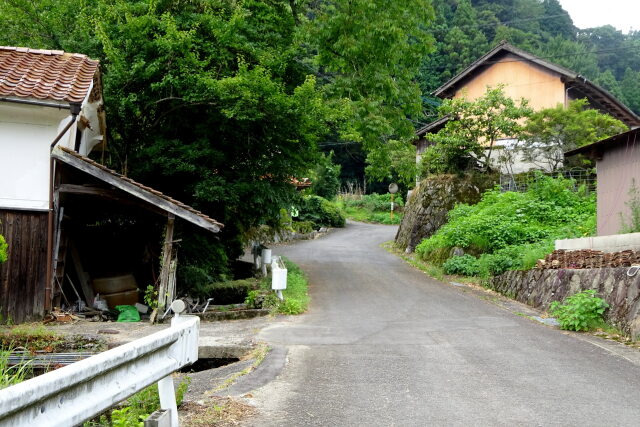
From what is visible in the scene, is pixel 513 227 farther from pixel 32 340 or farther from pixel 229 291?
pixel 32 340

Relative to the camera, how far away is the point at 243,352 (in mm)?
9320

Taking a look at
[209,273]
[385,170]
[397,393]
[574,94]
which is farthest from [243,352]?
[574,94]

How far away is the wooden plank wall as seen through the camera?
39.9ft

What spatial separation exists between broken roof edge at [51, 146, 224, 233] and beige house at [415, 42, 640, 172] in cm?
2161

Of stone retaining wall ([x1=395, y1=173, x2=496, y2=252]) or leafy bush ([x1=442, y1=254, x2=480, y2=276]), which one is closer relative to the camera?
leafy bush ([x1=442, y1=254, x2=480, y2=276])

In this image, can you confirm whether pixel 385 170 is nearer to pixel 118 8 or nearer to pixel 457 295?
pixel 457 295

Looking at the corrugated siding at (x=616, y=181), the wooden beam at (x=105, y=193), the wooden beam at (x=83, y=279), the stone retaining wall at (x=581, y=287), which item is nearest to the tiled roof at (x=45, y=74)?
the wooden beam at (x=105, y=193)

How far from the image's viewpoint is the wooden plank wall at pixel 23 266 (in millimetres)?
12156

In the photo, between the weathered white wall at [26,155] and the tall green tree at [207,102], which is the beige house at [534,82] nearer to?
the tall green tree at [207,102]

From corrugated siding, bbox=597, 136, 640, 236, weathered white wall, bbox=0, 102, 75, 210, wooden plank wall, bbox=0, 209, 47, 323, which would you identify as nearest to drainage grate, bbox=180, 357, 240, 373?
wooden plank wall, bbox=0, 209, 47, 323

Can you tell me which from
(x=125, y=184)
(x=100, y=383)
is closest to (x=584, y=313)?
(x=125, y=184)

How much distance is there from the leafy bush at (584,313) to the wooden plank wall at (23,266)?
33.3 ft

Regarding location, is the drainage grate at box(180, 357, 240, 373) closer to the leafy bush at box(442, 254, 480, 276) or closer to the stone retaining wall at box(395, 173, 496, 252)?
the leafy bush at box(442, 254, 480, 276)

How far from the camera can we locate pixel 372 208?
5288cm
